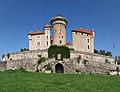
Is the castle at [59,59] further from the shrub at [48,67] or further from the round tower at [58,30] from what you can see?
the shrub at [48,67]

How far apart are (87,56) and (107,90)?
41.1 metres

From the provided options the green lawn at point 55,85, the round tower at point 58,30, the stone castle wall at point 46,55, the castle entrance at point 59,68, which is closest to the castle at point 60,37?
the round tower at point 58,30

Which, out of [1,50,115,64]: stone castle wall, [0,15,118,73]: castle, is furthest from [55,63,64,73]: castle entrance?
[1,50,115,64]: stone castle wall

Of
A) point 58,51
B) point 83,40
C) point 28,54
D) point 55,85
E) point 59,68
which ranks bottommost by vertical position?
point 59,68

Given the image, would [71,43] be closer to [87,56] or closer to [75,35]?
[75,35]

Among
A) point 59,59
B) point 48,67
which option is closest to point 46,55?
point 59,59

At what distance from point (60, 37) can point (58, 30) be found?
2038 mm

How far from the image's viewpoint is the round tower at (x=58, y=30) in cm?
6037

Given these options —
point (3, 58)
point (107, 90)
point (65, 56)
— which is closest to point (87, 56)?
point (65, 56)

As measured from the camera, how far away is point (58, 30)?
60.8 meters

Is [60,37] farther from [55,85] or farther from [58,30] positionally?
[55,85]

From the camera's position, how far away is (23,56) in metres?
58.6

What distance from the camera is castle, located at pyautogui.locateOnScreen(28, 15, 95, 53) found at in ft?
200

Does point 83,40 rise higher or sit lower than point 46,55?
higher
